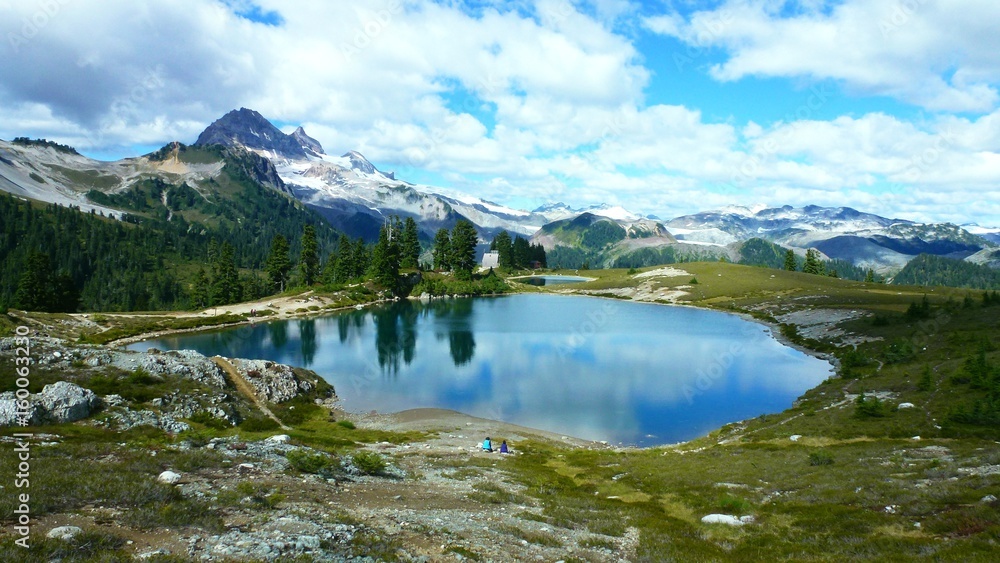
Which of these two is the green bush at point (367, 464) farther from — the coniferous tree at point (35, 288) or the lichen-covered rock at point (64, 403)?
the coniferous tree at point (35, 288)

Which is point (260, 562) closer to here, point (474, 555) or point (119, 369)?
point (474, 555)

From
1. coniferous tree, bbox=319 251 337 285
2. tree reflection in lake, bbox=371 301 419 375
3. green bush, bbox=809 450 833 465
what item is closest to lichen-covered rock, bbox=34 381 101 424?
tree reflection in lake, bbox=371 301 419 375

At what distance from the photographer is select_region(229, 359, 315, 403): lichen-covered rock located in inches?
1844

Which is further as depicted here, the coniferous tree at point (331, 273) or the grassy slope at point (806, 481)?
the coniferous tree at point (331, 273)

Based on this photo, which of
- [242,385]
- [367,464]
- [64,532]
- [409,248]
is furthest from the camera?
[409,248]

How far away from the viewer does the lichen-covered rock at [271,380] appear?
46.8 m

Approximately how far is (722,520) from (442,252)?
153554mm

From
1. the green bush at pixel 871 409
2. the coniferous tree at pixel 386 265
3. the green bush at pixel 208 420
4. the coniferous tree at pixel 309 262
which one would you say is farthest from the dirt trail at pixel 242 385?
the coniferous tree at pixel 309 262

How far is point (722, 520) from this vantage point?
1850 cm

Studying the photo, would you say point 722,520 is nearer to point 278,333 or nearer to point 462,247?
point 278,333

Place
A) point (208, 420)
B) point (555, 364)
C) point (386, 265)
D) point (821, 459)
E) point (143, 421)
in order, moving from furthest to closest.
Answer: point (386, 265) < point (555, 364) < point (208, 420) < point (143, 421) < point (821, 459)

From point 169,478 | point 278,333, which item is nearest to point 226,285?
point 278,333

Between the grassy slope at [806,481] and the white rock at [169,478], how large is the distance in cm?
311

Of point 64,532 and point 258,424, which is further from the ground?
point 64,532
